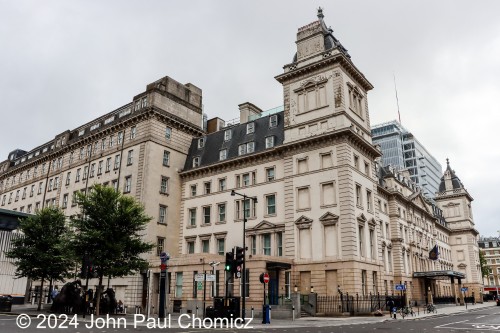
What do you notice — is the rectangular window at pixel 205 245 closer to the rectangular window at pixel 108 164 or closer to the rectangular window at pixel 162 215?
the rectangular window at pixel 162 215

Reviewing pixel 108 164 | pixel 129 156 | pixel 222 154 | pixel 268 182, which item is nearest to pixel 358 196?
pixel 268 182

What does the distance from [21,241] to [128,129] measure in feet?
59.4

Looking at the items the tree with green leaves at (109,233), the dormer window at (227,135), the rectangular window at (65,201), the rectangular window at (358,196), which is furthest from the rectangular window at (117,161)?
the rectangular window at (358,196)

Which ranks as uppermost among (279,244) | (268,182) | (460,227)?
(460,227)

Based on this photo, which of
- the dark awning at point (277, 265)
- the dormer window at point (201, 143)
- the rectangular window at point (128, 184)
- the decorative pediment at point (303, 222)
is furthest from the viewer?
the dormer window at point (201, 143)

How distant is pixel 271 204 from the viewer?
138 feet

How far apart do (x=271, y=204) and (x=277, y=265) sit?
7749 millimetres

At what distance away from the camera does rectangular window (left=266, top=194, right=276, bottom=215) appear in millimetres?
41562

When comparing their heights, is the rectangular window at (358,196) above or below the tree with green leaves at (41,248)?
above

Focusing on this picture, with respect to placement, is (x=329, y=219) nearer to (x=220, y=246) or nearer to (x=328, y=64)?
(x=220, y=246)

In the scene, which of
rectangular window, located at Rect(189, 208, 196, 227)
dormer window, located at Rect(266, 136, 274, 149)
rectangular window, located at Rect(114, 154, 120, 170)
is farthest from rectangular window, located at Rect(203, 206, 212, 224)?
rectangular window, located at Rect(114, 154, 120, 170)

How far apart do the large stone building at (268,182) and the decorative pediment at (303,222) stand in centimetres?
12

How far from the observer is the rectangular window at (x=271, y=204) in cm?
4156

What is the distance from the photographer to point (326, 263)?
35688mm
